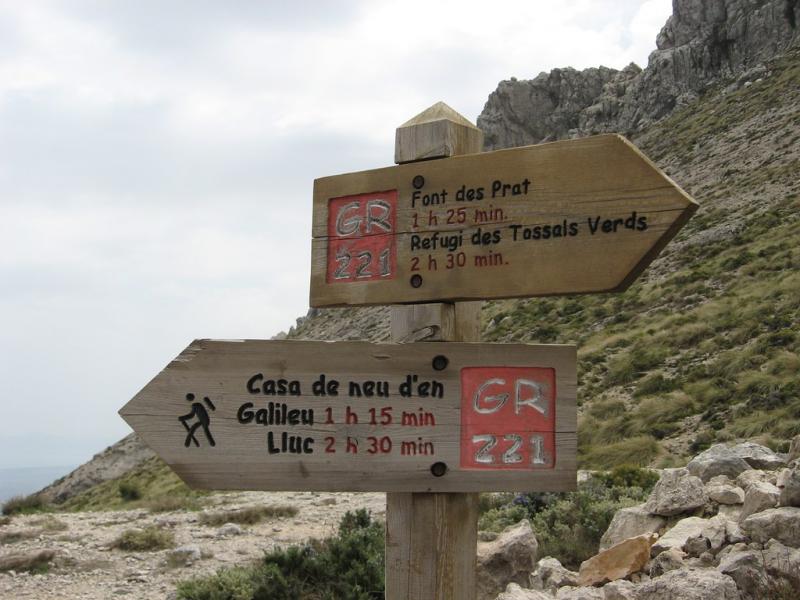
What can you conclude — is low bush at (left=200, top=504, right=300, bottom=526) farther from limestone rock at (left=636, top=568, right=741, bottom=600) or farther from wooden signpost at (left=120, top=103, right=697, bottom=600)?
wooden signpost at (left=120, top=103, right=697, bottom=600)

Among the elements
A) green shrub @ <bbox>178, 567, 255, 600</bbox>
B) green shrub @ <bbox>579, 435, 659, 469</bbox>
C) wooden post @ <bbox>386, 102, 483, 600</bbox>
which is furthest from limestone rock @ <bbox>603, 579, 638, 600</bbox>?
green shrub @ <bbox>579, 435, 659, 469</bbox>

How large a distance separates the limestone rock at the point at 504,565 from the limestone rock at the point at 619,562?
99 centimetres

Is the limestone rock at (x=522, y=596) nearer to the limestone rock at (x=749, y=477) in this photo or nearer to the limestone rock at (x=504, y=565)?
the limestone rock at (x=504, y=565)

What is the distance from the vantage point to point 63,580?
734cm

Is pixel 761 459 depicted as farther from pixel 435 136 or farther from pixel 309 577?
pixel 435 136

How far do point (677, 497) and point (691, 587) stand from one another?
5.80 ft

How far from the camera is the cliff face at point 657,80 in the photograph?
48.9 m

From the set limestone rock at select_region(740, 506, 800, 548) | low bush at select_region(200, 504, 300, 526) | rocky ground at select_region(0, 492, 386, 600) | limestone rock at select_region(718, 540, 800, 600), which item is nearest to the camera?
limestone rock at select_region(718, 540, 800, 600)

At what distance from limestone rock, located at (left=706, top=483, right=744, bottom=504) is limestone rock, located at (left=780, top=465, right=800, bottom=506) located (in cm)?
82

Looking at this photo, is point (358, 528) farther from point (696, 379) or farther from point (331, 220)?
point (696, 379)

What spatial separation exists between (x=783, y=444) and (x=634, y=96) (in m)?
51.2

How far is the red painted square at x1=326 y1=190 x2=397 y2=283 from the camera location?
2.54 metres

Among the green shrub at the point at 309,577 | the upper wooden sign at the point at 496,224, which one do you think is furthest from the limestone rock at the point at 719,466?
the upper wooden sign at the point at 496,224

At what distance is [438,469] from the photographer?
2309 mm
